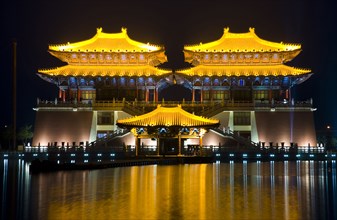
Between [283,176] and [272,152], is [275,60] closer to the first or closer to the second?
[272,152]

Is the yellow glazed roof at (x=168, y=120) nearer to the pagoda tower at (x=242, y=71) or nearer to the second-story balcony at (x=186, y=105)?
the second-story balcony at (x=186, y=105)

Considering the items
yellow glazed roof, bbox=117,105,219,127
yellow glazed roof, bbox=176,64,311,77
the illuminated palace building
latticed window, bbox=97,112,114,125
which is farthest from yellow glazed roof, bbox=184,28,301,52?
yellow glazed roof, bbox=117,105,219,127

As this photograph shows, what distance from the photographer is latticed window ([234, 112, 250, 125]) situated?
57.8m

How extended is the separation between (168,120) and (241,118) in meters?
15.2

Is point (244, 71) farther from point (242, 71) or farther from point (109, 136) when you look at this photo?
point (109, 136)

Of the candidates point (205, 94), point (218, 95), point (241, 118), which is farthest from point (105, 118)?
point (241, 118)

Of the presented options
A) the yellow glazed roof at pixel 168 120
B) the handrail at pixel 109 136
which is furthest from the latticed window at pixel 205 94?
the yellow glazed roof at pixel 168 120

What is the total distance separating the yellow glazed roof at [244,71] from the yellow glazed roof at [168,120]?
14266mm

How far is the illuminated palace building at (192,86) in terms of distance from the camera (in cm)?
5625

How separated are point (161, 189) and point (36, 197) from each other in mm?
5211

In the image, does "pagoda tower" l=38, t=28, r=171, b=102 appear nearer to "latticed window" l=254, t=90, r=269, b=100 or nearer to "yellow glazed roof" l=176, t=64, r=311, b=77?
"yellow glazed roof" l=176, t=64, r=311, b=77

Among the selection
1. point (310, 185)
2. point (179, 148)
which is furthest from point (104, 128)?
point (310, 185)

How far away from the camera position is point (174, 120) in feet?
147

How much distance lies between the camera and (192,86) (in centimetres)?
6197
